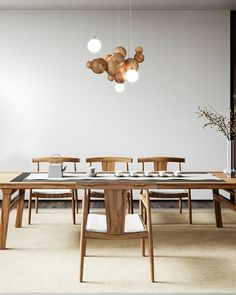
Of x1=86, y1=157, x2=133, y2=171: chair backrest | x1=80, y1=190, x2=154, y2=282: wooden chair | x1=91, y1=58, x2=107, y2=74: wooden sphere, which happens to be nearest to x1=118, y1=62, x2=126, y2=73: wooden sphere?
x1=91, y1=58, x2=107, y2=74: wooden sphere

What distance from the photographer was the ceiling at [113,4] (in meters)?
5.96

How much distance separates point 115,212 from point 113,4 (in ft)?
12.9

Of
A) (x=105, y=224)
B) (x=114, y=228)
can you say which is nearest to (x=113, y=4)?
(x=105, y=224)

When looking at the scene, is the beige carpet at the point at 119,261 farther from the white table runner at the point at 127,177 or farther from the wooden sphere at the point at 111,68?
the wooden sphere at the point at 111,68

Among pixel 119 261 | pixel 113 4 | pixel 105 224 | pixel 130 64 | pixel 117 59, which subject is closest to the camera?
pixel 105 224

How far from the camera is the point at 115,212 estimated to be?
9.81ft

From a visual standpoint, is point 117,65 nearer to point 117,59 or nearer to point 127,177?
point 117,59

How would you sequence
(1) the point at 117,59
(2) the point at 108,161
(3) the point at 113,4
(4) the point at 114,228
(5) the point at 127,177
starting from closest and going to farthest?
(4) the point at 114,228 → (1) the point at 117,59 → (5) the point at 127,177 → (2) the point at 108,161 → (3) the point at 113,4

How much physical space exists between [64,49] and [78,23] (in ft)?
1.40

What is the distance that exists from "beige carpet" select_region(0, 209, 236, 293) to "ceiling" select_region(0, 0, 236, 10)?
10.0 feet

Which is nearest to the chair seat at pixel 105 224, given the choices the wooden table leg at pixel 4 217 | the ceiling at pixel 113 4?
the wooden table leg at pixel 4 217

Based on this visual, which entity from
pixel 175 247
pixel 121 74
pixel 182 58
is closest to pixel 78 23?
pixel 182 58

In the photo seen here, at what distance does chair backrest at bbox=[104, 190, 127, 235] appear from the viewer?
2.99 metres

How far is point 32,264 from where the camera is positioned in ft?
11.0
